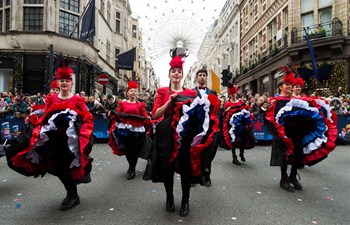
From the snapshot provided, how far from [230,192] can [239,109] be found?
10.1 ft

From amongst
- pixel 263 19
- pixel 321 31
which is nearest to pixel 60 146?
pixel 321 31

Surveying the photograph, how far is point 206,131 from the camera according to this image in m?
3.56

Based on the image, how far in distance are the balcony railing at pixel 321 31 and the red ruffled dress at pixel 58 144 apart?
1714 centimetres

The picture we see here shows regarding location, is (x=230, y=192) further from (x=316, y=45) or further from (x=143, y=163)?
(x=316, y=45)

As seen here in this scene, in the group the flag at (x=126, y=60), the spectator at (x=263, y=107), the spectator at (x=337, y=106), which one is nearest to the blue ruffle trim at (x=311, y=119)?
the spectator at (x=263, y=107)

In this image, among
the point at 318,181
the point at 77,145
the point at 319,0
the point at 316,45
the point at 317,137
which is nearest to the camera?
the point at 77,145

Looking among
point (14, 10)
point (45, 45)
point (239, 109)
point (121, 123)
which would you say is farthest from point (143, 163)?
point (14, 10)

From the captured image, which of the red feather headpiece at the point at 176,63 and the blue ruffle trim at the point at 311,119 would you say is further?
the blue ruffle trim at the point at 311,119

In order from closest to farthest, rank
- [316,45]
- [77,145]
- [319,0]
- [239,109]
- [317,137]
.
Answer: [77,145] → [317,137] → [239,109] → [316,45] → [319,0]

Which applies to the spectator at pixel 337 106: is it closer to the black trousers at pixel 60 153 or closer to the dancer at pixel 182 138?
the dancer at pixel 182 138

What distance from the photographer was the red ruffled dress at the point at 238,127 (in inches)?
291

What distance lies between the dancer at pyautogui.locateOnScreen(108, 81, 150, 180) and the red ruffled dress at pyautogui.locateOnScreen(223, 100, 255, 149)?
2.36 meters

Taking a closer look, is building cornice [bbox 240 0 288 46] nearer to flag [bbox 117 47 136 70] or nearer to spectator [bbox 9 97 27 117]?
flag [bbox 117 47 136 70]

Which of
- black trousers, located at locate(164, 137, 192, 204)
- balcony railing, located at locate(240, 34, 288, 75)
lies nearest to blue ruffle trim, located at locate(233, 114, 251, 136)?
black trousers, located at locate(164, 137, 192, 204)
